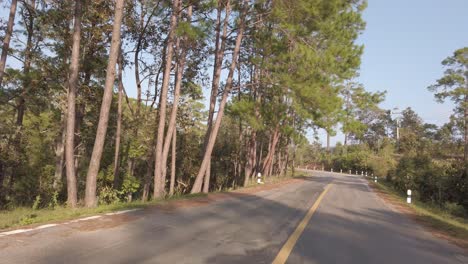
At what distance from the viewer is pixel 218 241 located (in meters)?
7.37

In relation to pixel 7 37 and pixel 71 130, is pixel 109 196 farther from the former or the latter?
pixel 7 37

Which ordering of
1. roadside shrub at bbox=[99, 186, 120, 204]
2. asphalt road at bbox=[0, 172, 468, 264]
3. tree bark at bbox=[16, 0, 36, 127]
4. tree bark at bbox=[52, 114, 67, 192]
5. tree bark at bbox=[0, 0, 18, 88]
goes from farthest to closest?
tree bark at bbox=[52, 114, 67, 192] < tree bark at bbox=[16, 0, 36, 127] < tree bark at bbox=[0, 0, 18, 88] < roadside shrub at bbox=[99, 186, 120, 204] < asphalt road at bbox=[0, 172, 468, 264]

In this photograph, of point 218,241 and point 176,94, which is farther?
point 176,94

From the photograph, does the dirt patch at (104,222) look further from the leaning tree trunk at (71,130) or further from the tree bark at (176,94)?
the tree bark at (176,94)

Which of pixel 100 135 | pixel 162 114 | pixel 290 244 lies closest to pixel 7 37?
pixel 162 114

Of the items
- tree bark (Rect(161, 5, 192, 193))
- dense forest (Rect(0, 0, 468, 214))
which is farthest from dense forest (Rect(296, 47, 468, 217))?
tree bark (Rect(161, 5, 192, 193))

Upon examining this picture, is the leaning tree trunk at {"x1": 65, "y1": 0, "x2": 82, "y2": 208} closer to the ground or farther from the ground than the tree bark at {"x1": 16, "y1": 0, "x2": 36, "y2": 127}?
closer to the ground

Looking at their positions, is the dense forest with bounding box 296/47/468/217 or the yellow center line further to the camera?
the dense forest with bounding box 296/47/468/217

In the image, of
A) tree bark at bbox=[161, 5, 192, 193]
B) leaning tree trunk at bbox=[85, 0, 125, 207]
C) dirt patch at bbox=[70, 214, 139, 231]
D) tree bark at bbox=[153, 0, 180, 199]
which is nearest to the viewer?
dirt patch at bbox=[70, 214, 139, 231]

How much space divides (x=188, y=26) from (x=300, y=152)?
62320 millimetres

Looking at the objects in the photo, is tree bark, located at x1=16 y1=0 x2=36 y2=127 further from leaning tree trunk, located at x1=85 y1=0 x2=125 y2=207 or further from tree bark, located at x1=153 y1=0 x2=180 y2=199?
leaning tree trunk, located at x1=85 y1=0 x2=125 y2=207

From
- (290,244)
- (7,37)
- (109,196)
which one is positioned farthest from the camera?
(109,196)

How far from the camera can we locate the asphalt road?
5.89 m

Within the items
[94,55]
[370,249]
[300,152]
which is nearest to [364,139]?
[300,152]
